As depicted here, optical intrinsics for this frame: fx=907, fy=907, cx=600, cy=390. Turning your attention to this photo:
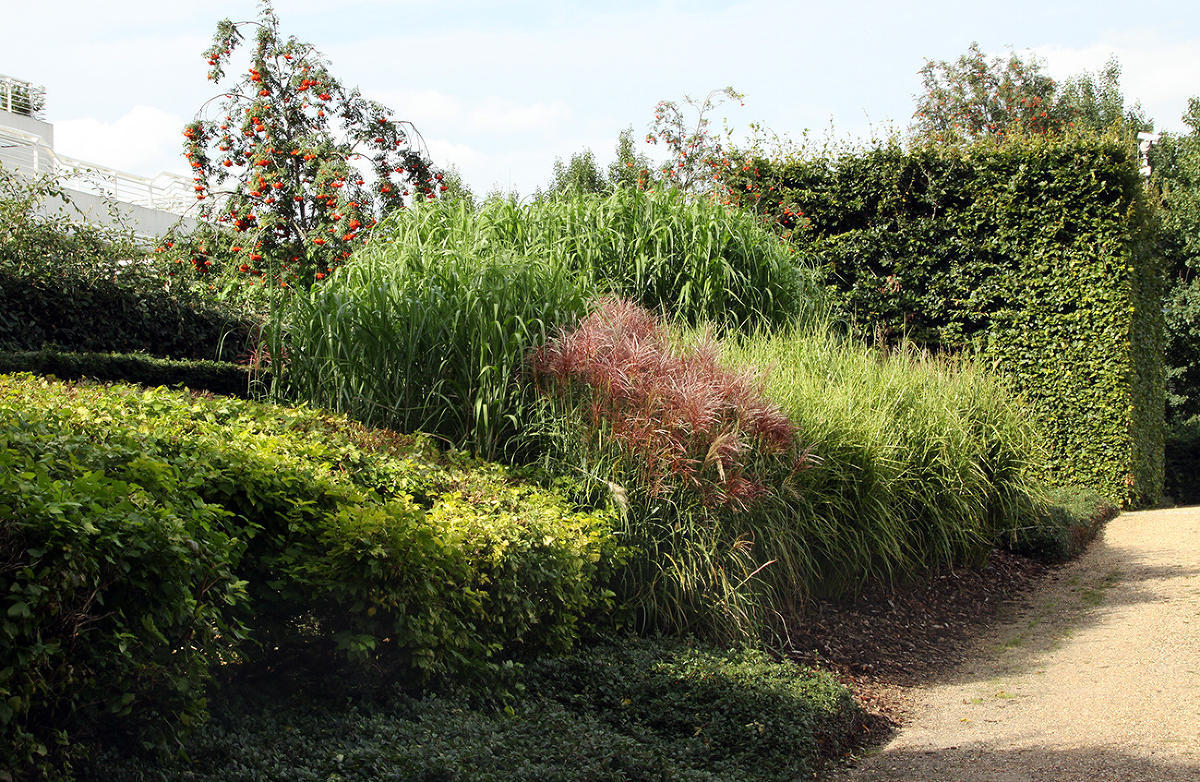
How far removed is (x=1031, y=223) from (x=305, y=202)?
8.34 m

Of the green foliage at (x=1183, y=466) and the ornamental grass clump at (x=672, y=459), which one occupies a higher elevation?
the ornamental grass clump at (x=672, y=459)

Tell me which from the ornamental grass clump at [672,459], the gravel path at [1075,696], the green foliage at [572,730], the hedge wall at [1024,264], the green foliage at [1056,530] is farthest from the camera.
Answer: the hedge wall at [1024,264]

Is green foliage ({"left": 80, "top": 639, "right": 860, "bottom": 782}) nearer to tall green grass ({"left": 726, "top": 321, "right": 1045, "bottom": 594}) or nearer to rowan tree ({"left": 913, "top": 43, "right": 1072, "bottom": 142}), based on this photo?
tall green grass ({"left": 726, "top": 321, "right": 1045, "bottom": 594})

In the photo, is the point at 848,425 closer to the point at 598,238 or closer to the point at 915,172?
the point at 598,238

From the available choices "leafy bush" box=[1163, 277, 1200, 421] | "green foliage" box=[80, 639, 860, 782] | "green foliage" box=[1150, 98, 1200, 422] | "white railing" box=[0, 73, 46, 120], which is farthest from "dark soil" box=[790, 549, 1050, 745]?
"white railing" box=[0, 73, 46, 120]

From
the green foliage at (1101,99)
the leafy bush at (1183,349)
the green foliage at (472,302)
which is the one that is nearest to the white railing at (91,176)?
the green foliage at (472,302)

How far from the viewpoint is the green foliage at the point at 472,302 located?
509 centimetres

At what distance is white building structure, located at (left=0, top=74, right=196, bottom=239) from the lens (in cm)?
1543

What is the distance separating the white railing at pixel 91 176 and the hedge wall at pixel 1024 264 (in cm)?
1029

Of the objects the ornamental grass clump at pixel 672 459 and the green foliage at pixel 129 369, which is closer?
the ornamental grass clump at pixel 672 459

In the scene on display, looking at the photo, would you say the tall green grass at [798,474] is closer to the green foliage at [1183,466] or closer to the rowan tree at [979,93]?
the green foliage at [1183,466]

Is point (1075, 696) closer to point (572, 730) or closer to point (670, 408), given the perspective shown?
point (670, 408)

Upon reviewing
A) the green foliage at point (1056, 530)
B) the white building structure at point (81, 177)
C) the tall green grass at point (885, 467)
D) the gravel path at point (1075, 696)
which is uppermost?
the white building structure at point (81, 177)

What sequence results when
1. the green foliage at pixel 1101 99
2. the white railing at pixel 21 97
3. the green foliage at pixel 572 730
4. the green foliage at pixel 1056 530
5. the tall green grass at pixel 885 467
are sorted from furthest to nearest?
the green foliage at pixel 1101 99 < the white railing at pixel 21 97 < the green foliage at pixel 1056 530 < the tall green grass at pixel 885 467 < the green foliage at pixel 572 730
